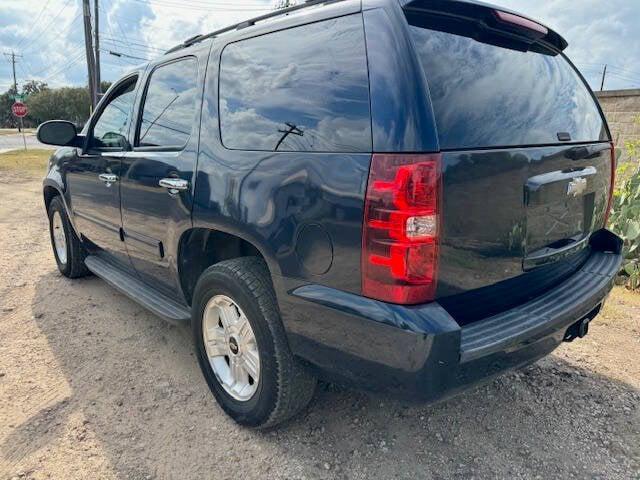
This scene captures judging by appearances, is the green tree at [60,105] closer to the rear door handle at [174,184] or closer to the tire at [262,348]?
the rear door handle at [174,184]

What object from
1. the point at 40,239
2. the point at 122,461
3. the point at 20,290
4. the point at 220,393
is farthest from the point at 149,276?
the point at 40,239

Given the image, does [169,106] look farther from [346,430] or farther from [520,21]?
[346,430]

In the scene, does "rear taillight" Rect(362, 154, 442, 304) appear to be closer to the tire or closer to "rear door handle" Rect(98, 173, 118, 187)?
the tire

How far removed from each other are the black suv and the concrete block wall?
3880mm

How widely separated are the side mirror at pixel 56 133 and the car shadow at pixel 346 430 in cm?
170

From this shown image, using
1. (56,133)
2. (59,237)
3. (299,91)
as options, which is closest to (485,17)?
(299,91)

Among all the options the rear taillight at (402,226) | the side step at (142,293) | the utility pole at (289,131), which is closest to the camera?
the rear taillight at (402,226)

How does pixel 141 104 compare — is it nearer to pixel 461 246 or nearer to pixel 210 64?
pixel 210 64

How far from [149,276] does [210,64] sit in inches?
57.7

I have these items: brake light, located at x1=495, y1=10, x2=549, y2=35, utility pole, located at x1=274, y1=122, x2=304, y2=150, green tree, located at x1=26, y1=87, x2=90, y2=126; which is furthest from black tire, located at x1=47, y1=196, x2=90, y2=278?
green tree, located at x1=26, y1=87, x2=90, y2=126

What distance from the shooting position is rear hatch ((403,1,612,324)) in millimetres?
1831

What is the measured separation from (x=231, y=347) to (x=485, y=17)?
195 cm

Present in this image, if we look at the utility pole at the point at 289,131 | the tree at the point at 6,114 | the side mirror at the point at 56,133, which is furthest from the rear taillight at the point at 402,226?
the tree at the point at 6,114

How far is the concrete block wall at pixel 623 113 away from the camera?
5926 millimetres
